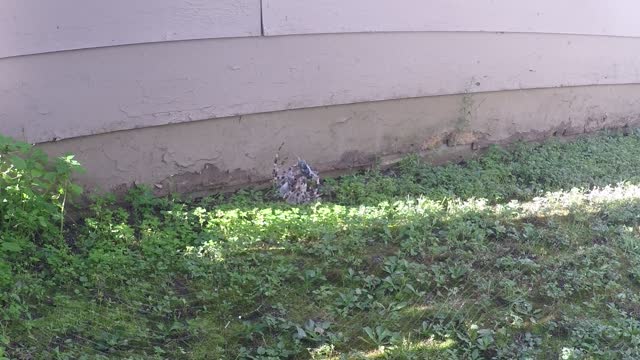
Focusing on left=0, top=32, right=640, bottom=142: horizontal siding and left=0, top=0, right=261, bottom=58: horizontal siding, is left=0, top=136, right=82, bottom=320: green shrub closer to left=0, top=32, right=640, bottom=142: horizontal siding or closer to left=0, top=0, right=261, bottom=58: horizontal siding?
left=0, top=32, right=640, bottom=142: horizontal siding

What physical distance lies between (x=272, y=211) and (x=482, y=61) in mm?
2457

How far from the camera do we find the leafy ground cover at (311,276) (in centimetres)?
347

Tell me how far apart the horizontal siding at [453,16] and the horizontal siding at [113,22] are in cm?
26

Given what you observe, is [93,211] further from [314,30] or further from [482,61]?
[482,61]

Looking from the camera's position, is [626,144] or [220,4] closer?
[220,4]

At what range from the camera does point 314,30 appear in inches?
204

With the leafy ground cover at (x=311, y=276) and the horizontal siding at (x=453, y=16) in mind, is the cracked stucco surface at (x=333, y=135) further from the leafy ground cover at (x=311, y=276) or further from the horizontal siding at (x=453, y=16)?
the horizontal siding at (x=453, y=16)

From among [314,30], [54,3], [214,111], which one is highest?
[54,3]

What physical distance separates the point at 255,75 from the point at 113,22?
3.42ft

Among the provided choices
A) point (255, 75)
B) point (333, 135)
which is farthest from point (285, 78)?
point (333, 135)

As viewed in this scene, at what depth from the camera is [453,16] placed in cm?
585

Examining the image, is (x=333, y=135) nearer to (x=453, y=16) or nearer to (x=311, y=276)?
(x=453, y=16)

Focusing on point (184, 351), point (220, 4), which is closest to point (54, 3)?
point (220, 4)

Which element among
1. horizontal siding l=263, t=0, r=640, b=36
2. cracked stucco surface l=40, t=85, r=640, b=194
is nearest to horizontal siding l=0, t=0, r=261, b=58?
horizontal siding l=263, t=0, r=640, b=36
